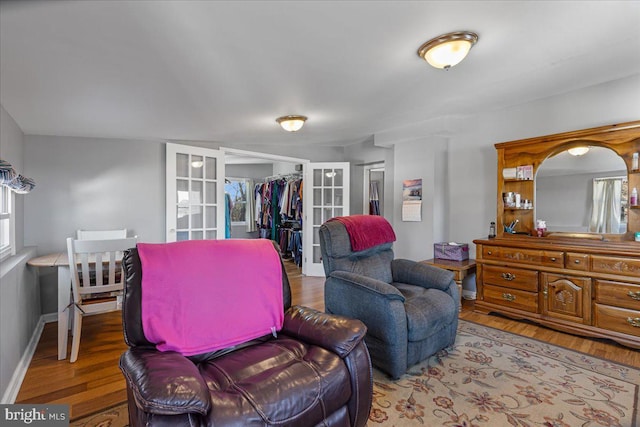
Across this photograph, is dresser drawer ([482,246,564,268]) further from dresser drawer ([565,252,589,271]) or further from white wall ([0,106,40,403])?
white wall ([0,106,40,403])

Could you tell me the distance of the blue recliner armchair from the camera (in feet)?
6.61

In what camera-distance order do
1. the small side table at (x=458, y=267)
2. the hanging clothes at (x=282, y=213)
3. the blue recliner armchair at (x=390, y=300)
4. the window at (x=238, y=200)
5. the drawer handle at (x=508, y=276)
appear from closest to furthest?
the blue recliner armchair at (x=390, y=300) < the drawer handle at (x=508, y=276) < the small side table at (x=458, y=267) < the hanging clothes at (x=282, y=213) < the window at (x=238, y=200)

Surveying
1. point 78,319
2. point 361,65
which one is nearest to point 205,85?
point 361,65

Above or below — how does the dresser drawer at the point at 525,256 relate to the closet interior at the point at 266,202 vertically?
below

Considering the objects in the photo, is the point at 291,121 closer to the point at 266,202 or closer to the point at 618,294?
the point at 618,294

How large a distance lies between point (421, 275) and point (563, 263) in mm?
1315

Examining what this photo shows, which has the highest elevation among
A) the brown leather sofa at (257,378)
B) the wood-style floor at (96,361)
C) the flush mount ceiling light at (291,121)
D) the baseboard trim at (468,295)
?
the flush mount ceiling light at (291,121)

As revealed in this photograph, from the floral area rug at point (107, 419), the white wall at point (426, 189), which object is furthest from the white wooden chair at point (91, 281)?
the white wall at point (426, 189)

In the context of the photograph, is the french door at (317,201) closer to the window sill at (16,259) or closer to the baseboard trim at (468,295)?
the baseboard trim at (468,295)

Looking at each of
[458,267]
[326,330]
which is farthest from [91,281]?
[458,267]

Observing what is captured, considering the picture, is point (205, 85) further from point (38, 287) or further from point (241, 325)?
point (38, 287)

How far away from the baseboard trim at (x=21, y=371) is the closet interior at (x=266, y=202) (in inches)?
134

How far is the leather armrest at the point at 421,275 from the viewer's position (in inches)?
98.2

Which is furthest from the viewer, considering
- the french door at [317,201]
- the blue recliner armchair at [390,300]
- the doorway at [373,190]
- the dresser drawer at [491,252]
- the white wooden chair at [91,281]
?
the doorway at [373,190]
